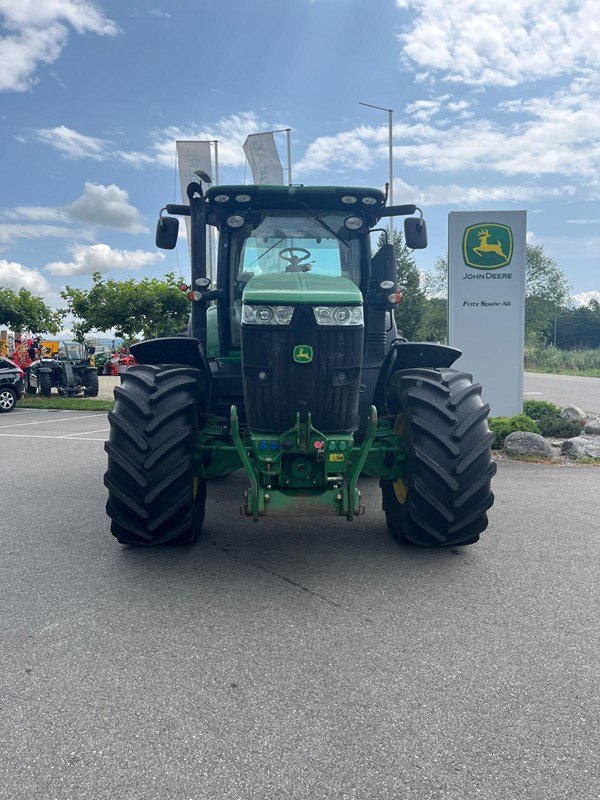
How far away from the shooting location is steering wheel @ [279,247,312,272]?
5.03 meters

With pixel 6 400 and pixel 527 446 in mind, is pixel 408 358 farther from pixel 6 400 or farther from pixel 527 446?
pixel 6 400

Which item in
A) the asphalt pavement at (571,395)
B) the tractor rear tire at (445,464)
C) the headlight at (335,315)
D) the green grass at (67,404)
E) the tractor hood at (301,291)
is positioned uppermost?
the tractor hood at (301,291)

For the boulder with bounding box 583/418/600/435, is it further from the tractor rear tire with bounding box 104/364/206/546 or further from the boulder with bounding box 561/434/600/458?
the tractor rear tire with bounding box 104/364/206/546

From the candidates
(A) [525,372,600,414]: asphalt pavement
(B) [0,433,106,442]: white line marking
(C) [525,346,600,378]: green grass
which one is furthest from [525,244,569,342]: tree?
(B) [0,433,106,442]: white line marking

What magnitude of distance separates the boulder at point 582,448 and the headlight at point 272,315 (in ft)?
20.2

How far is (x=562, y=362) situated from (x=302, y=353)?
136 feet

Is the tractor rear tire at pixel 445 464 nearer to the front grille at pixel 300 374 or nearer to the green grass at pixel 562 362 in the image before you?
the front grille at pixel 300 374

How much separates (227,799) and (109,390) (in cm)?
2305

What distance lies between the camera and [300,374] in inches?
160

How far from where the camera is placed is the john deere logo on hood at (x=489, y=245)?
1047 centimetres

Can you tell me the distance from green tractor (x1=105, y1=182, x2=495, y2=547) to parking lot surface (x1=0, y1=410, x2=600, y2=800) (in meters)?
0.42

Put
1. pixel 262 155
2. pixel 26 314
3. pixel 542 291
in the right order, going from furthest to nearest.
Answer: pixel 542 291 → pixel 26 314 → pixel 262 155

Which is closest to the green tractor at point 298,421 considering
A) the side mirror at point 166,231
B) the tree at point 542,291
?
the side mirror at point 166,231

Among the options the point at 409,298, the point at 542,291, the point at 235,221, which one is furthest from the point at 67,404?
the point at 542,291
